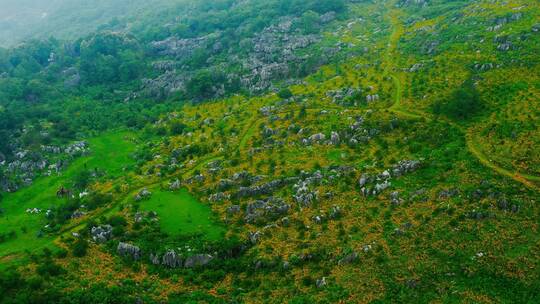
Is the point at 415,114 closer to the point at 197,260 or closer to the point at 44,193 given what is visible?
the point at 197,260

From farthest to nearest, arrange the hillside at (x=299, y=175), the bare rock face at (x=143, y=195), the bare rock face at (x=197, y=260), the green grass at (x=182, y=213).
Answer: the bare rock face at (x=143, y=195), the green grass at (x=182, y=213), the bare rock face at (x=197, y=260), the hillside at (x=299, y=175)

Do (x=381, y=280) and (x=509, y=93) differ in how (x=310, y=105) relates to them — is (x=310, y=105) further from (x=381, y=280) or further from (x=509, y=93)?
(x=381, y=280)

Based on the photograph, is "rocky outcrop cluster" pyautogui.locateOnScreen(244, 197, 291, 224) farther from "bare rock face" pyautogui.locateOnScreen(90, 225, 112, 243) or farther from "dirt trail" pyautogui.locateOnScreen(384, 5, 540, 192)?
"dirt trail" pyautogui.locateOnScreen(384, 5, 540, 192)

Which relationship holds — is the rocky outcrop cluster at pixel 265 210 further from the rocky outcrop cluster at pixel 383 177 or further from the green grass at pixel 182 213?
the rocky outcrop cluster at pixel 383 177

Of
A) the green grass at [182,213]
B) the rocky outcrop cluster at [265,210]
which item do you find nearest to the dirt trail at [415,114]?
the rocky outcrop cluster at [265,210]

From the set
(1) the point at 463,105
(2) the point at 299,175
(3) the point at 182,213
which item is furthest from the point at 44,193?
(1) the point at 463,105

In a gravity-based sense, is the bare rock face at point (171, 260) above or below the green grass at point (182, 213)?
above

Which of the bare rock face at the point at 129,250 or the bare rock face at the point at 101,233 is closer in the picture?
the bare rock face at the point at 129,250
